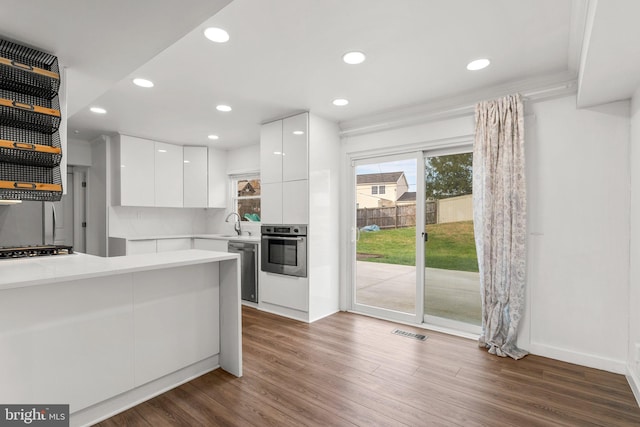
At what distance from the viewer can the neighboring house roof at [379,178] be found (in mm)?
3822

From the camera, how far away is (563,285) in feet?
8.86

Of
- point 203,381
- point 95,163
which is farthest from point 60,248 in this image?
point 95,163

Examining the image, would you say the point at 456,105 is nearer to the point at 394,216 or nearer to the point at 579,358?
the point at 394,216

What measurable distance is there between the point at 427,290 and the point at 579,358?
1382 millimetres

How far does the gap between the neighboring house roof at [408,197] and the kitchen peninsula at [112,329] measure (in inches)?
84.8

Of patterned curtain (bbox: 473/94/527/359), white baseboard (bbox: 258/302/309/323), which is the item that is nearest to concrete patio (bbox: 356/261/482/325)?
patterned curtain (bbox: 473/94/527/359)

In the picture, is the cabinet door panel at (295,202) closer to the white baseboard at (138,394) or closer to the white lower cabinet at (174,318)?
the white lower cabinet at (174,318)

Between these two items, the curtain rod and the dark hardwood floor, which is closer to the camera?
the dark hardwood floor

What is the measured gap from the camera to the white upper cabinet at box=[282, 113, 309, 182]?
3.68 metres

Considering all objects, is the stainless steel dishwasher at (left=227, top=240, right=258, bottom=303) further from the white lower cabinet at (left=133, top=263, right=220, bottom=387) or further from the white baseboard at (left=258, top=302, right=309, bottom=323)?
the white lower cabinet at (left=133, top=263, right=220, bottom=387)

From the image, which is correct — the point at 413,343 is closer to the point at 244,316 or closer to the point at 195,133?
the point at 244,316

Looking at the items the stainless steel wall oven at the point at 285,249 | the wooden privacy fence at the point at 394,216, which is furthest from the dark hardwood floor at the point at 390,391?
the wooden privacy fence at the point at 394,216

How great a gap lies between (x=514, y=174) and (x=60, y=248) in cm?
414

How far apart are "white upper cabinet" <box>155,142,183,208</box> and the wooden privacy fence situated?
314 cm
